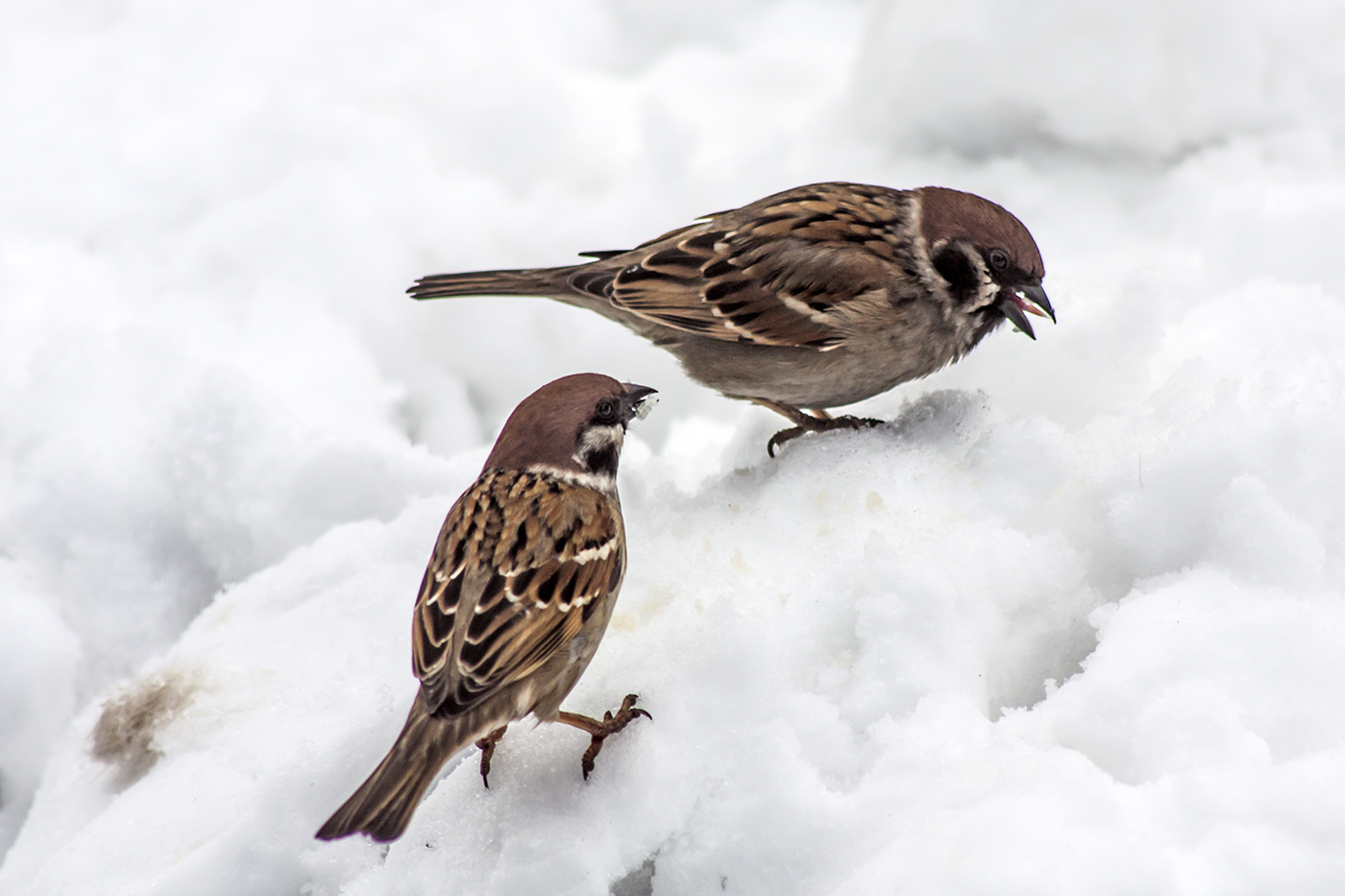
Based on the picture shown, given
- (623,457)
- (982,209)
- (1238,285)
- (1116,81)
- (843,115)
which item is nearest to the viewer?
(982,209)

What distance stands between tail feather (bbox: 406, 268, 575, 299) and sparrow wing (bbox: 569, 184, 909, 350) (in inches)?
5.9

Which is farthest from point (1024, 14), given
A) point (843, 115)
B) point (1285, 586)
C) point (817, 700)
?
point (817, 700)

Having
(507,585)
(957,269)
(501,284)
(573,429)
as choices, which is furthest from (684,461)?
(507,585)

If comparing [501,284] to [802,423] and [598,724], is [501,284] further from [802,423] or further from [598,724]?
[598,724]

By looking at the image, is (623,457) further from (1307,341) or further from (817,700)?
(1307,341)

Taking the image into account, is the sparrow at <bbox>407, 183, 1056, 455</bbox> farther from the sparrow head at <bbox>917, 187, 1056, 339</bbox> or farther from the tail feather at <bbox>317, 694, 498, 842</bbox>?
the tail feather at <bbox>317, 694, 498, 842</bbox>

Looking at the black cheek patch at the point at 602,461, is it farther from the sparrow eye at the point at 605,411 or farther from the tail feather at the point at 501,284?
the tail feather at the point at 501,284

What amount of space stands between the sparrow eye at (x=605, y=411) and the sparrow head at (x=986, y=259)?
905mm

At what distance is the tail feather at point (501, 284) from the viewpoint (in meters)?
3.22

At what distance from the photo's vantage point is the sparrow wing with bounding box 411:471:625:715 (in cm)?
203

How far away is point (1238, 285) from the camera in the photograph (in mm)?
3379

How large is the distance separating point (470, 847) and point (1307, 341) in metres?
2.47

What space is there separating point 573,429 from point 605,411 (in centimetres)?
11

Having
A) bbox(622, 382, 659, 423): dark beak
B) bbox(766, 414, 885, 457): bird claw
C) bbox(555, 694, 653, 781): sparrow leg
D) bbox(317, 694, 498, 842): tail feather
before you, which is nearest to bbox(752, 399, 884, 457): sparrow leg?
bbox(766, 414, 885, 457): bird claw
